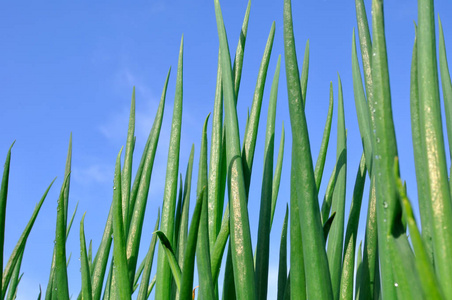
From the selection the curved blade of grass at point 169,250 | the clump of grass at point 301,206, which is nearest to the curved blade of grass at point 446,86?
the clump of grass at point 301,206

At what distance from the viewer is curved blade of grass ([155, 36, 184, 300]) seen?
614 mm

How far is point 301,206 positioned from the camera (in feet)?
1.38

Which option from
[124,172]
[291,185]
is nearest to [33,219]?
[124,172]

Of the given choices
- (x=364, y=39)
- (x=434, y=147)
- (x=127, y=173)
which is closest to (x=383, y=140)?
(x=434, y=147)

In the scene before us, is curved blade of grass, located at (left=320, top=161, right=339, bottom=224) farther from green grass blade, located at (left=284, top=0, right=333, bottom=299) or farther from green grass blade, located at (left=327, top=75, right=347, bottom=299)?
green grass blade, located at (left=284, top=0, right=333, bottom=299)

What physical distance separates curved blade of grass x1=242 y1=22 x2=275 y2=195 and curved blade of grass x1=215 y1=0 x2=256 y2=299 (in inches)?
2.8

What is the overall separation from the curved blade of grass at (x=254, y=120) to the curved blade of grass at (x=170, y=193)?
102mm

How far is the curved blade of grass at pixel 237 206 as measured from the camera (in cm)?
48

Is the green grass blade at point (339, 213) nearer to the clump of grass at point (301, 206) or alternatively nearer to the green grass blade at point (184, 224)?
the clump of grass at point (301, 206)

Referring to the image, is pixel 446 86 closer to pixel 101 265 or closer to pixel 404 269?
pixel 404 269

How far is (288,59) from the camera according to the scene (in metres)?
0.46

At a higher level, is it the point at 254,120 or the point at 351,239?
the point at 254,120

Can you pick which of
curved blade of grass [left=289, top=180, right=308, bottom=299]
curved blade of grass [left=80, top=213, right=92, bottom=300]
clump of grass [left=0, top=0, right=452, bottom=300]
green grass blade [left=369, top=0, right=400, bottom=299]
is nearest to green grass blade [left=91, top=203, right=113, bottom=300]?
clump of grass [left=0, top=0, right=452, bottom=300]

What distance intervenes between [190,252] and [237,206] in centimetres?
10
